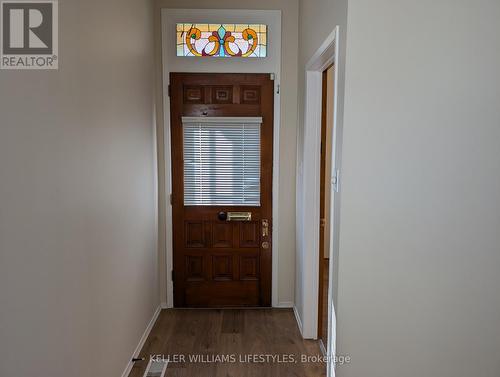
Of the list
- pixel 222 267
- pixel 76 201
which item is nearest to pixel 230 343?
pixel 222 267

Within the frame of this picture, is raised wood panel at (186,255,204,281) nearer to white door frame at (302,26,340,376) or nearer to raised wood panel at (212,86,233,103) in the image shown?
white door frame at (302,26,340,376)

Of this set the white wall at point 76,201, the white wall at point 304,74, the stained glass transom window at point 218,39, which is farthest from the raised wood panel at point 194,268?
the stained glass transom window at point 218,39

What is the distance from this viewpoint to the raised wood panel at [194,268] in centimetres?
389

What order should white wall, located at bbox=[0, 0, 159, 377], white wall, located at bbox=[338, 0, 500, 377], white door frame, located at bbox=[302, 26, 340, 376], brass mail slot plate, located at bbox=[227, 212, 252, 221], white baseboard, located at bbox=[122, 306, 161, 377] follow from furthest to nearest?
brass mail slot plate, located at bbox=[227, 212, 252, 221]
white door frame, located at bbox=[302, 26, 340, 376]
white baseboard, located at bbox=[122, 306, 161, 377]
white wall, located at bbox=[338, 0, 500, 377]
white wall, located at bbox=[0, 0, 159, 377]

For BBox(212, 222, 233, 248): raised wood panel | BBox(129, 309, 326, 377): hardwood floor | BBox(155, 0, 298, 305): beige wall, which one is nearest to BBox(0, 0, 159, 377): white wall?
BBox(129, 309, 326, 377): hardwood floor

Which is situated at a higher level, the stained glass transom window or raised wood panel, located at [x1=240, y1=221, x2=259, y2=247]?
the stained glass transom window

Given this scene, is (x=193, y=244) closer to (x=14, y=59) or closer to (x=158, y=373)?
(x=158, y=373)

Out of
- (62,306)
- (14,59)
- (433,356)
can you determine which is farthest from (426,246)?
(14,59)

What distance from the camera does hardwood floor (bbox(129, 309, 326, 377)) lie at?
286cm

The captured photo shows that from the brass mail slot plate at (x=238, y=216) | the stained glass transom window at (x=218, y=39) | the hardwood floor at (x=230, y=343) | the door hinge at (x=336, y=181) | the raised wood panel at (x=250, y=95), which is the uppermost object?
the stained glass transom window at (x=218, y=39)

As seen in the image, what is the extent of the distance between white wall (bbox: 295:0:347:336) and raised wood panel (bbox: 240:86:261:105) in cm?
38

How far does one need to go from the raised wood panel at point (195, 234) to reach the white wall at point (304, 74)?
893 mm

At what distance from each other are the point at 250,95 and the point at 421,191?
199cm

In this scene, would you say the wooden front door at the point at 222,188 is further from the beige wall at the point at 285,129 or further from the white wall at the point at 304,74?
the white wall at the point at 304,74
